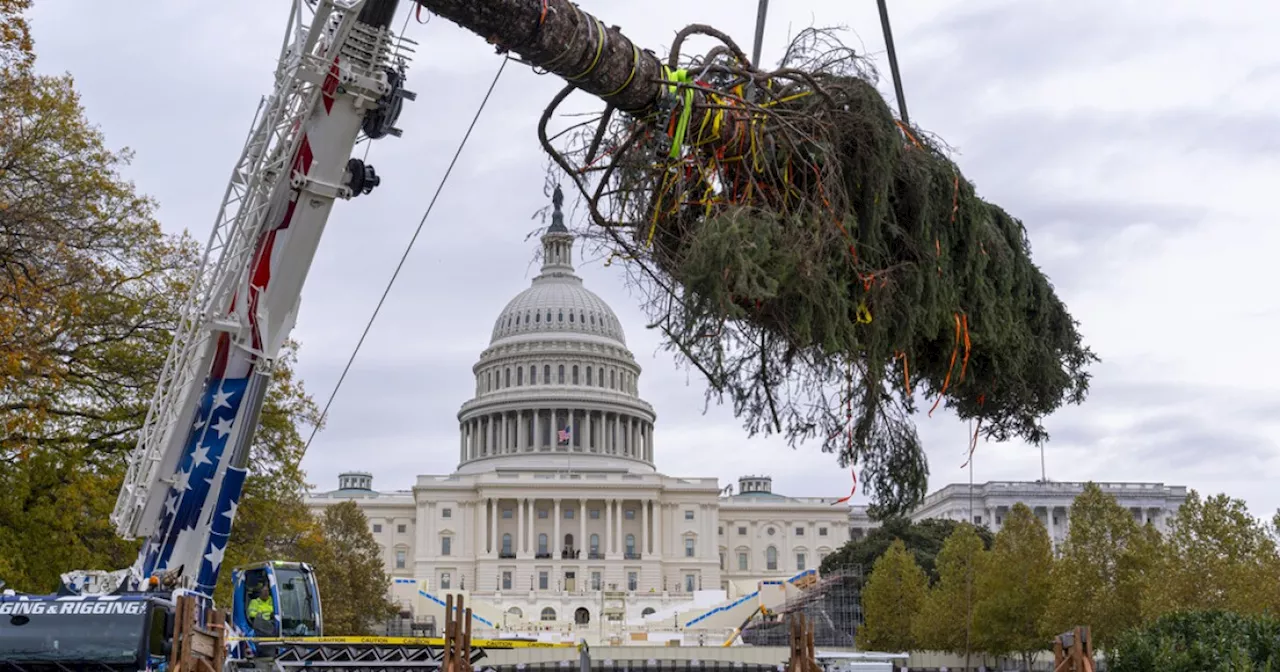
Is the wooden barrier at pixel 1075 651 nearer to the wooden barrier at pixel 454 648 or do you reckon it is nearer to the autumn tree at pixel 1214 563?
the wooden barrier at pixel 454 648

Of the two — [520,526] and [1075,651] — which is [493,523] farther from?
[1075,651]

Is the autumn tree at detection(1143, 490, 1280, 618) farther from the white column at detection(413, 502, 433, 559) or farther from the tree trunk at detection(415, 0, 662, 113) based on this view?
the white column at detection(413, 502, 433, 559)

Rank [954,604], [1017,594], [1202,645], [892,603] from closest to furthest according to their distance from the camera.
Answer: [1202,645] < [1017,594] < [954,604] < [892,603]

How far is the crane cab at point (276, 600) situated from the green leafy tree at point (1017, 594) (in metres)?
34.1

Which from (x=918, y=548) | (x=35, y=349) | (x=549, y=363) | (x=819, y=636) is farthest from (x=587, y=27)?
(x=549, y=363)

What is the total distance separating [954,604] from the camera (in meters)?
57.6

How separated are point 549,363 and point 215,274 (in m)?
125

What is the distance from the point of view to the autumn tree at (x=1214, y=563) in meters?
33.3

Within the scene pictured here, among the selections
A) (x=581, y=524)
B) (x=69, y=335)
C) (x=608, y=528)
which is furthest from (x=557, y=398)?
(x=69, y=335)

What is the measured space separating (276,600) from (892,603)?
5260 centimetres

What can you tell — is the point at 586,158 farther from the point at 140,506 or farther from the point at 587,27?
the point at 140,506

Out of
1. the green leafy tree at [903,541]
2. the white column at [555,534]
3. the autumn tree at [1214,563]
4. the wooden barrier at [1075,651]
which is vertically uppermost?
the white column at [555,534]

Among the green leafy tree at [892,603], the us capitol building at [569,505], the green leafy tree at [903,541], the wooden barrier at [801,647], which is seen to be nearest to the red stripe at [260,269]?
the wooden barrier at [801,647]

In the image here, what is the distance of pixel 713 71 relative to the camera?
354 inches
